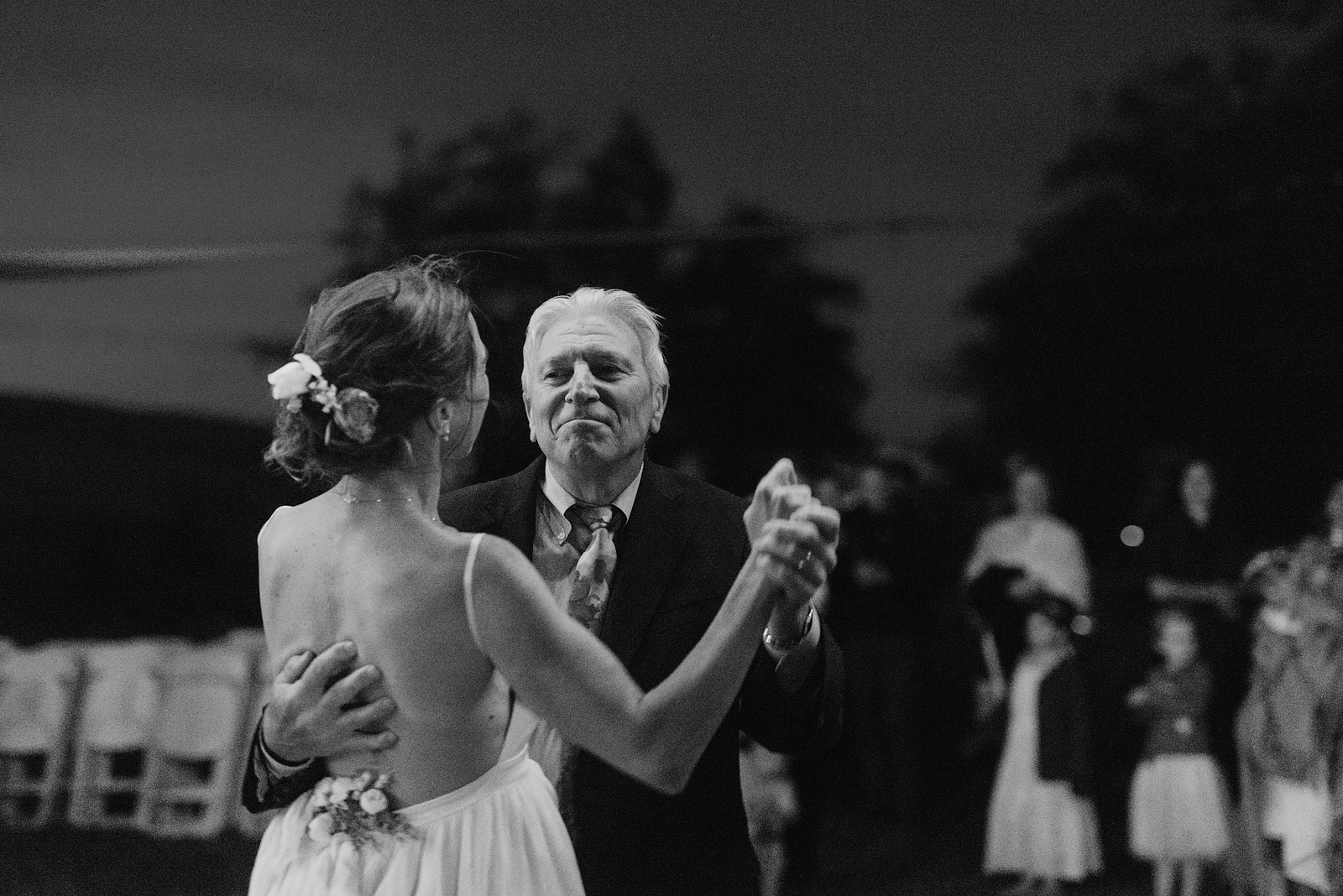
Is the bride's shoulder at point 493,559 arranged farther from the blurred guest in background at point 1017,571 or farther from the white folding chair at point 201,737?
the white folding chair at point 201,737

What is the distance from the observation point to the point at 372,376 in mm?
1900

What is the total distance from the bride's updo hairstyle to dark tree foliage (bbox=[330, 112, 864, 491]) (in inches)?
217

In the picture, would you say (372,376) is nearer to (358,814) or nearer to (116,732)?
(358,814)

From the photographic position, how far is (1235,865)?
6.12 metres

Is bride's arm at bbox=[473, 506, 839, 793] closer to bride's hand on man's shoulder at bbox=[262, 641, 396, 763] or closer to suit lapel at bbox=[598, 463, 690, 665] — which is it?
bride's hand on man's shoulder at bbox=[262, 641, 396, 763]

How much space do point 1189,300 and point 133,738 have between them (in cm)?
568

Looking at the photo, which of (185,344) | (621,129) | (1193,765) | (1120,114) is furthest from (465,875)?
(1120,114)

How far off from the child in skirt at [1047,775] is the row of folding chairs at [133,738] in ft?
10.7

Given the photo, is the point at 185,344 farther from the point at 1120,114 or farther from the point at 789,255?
the point at 1120,114

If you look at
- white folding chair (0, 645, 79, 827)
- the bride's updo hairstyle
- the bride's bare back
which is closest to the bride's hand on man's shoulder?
the bride's bare back

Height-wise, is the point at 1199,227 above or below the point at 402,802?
above

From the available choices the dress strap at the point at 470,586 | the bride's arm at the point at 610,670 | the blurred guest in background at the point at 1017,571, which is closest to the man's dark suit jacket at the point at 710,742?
the bride's arm at the point at 610,670

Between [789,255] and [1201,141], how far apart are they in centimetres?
254

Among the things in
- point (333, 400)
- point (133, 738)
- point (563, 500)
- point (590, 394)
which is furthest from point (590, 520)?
point (133, 738)
